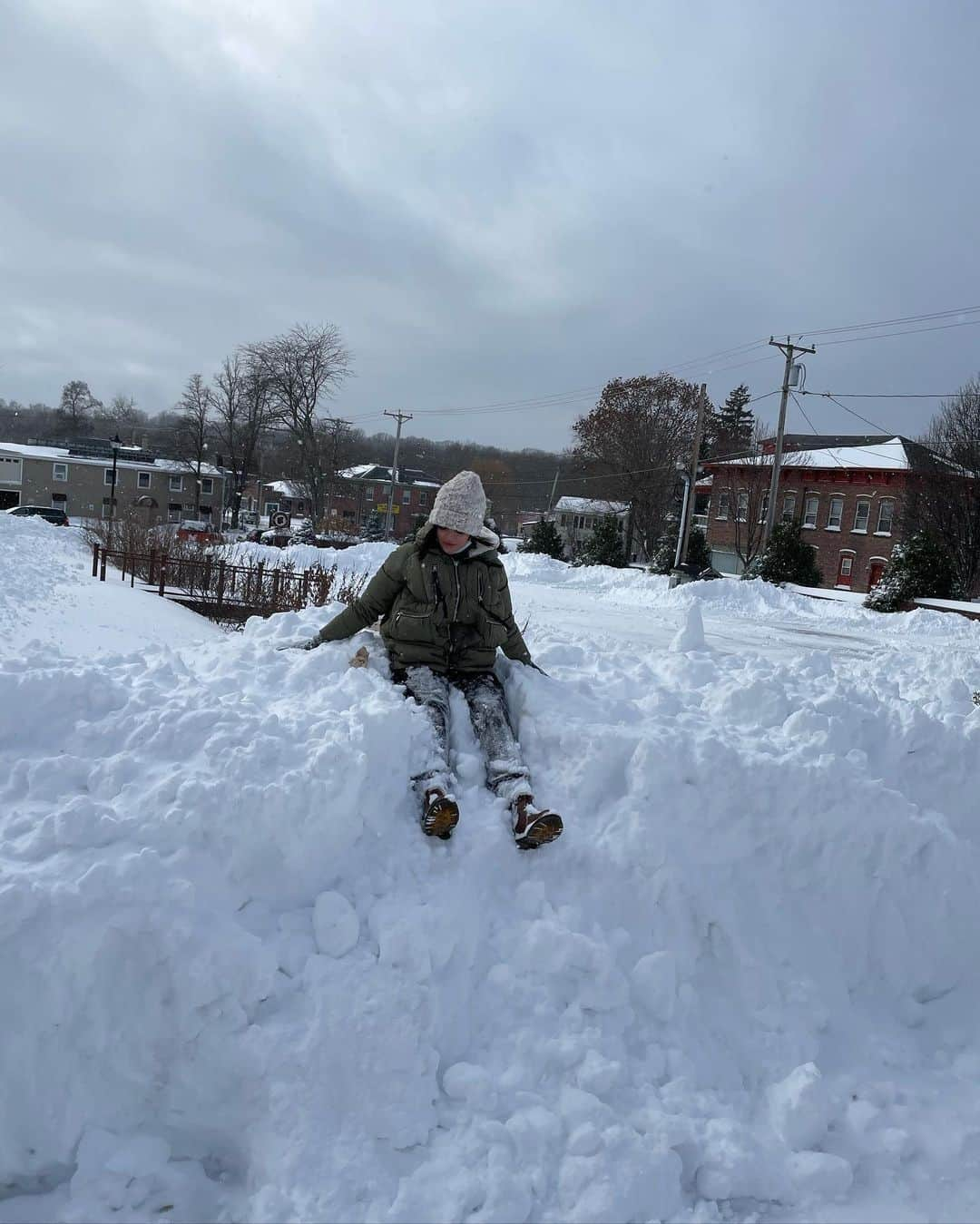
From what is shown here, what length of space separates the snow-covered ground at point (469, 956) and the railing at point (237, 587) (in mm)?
7529

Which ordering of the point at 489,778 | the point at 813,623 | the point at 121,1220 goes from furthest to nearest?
the point at 813,623 < the point at 489,778 < the point at 121,1220

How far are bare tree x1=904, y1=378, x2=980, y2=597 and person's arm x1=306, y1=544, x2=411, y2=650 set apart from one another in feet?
86.9

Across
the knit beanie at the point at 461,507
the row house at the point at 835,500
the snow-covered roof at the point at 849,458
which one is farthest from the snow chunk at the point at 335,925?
the snow-covered roof at the point at 849,458

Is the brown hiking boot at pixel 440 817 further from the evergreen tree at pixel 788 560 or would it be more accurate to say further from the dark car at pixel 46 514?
the dark car at pixel 46 514

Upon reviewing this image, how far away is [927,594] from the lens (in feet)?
69.8

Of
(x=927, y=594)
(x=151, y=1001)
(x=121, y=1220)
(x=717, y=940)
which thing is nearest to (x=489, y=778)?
(x=717, y=940)

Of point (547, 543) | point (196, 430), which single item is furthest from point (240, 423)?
point (547, 543)

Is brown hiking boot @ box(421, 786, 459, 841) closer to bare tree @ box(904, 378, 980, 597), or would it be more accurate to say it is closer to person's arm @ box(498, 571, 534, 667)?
person's arm @ box(498, 571, 534, 667)

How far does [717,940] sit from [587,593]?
19.7m

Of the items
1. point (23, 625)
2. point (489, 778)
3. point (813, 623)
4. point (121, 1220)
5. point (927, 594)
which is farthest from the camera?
point (927, 594)

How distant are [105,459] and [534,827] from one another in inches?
2596

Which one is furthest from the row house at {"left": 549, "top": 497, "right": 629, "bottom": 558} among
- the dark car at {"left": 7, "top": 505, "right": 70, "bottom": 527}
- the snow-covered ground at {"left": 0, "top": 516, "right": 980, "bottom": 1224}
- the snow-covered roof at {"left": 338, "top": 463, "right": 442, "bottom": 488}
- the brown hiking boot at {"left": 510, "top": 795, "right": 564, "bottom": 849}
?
the brown hiking boot at {"left": 510, "top": 795, "right": 564, "bottom": 849}

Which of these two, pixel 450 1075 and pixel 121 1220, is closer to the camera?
pixel 121 1220

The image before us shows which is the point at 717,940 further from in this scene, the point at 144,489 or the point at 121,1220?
the point at 144,489
